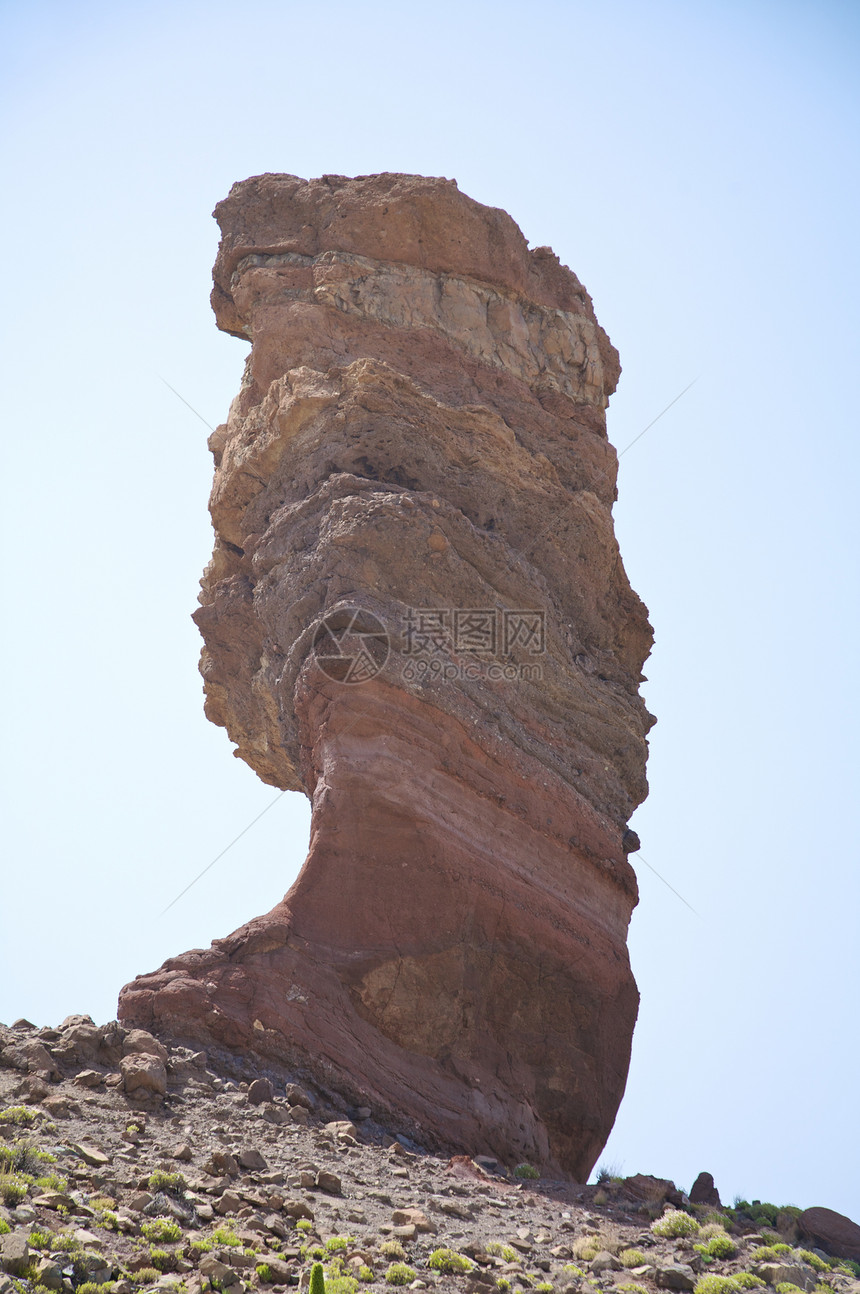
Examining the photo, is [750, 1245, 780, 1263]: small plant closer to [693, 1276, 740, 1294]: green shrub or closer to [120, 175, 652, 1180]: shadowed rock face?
[693, 1276, 740, 1294]: green shrub

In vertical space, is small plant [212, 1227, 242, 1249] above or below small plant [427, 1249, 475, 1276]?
below

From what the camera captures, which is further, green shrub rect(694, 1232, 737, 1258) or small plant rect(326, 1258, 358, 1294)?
green shrub rect(694, 1232, 737, 1258)

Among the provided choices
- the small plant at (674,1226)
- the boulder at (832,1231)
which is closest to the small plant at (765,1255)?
the small plant at (674,1226)

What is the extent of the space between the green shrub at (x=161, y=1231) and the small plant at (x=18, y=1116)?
2.18 m

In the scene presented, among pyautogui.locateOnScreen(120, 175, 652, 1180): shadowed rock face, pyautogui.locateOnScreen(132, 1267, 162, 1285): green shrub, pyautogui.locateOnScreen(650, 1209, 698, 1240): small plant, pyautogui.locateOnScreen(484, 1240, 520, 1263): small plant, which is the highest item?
pyautogui.locateOnScreen(120, 175, 652, 1180): shadowed rock face

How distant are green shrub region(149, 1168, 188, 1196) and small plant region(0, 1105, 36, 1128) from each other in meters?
1.58

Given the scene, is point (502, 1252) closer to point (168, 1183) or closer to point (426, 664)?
point (168, 1183)

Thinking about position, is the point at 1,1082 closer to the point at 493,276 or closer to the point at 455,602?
the point at 455,602

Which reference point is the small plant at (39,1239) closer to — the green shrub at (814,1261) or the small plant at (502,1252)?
the small plant at (502,1252)

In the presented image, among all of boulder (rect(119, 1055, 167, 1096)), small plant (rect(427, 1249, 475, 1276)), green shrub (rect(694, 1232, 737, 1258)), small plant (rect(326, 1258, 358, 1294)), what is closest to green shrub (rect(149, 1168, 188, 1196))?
small plant (rect(326, 1258, 358, 1294))

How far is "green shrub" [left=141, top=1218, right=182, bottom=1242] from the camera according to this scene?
928 centimetres

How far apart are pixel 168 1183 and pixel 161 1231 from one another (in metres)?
0.89

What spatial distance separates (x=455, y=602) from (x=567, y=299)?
8.47m

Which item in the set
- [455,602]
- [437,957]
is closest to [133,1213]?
[437,957]
